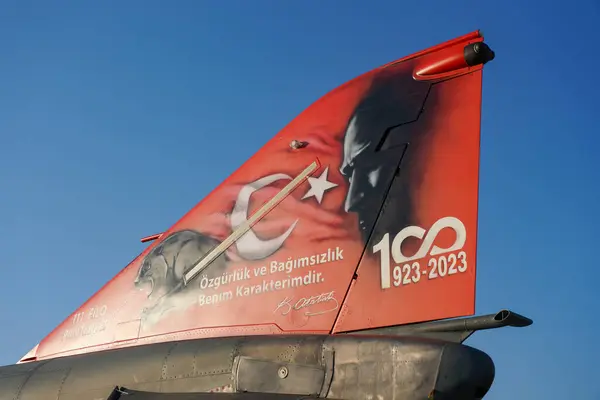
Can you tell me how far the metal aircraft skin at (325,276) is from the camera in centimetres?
580

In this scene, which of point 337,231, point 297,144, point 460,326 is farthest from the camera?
point 297,144

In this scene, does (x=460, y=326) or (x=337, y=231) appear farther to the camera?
(x=337, y=231)

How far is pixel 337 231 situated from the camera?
267 inches

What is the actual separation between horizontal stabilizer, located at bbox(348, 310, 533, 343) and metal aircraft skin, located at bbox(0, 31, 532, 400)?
0.01 meters

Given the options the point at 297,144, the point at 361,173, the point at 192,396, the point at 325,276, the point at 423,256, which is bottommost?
the point at 192,396

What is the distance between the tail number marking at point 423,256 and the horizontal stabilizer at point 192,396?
1.30 metres

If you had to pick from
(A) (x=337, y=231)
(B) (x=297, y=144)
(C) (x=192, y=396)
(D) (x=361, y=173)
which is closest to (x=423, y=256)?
(A) (x=337, y=231)

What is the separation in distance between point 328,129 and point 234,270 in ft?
5.54

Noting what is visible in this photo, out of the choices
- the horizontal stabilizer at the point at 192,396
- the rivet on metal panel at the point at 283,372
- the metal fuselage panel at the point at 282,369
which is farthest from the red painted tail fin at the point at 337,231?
the horizontal stabilizer at the point at 192,396
